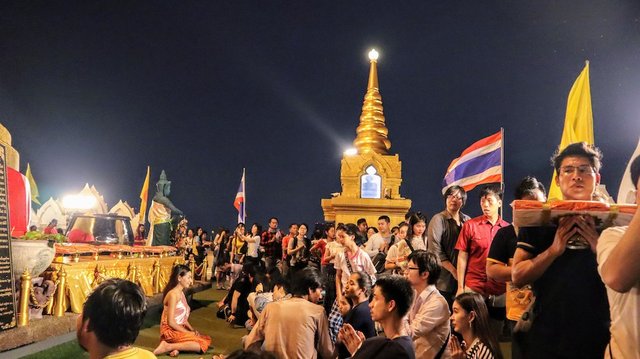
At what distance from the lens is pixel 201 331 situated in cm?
944

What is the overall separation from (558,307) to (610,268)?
0.81 meters

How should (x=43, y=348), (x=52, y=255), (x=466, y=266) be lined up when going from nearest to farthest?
(x=466, y=266)
(x=43, y=348)
(x=52, y=255)

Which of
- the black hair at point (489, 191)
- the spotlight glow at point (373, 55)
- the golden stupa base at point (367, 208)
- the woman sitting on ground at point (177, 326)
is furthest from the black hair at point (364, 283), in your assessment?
the spotlight glow at point (373, 55)

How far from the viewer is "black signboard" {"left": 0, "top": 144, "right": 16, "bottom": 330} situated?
5680 millimetres

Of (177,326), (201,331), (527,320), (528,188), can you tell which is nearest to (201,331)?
(201,331)

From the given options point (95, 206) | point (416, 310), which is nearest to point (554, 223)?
point (416, 310)

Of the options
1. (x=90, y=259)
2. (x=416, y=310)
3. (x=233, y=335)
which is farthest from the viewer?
(x=233, y=335)

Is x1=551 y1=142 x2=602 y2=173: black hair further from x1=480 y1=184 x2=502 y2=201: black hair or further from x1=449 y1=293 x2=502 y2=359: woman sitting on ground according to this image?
x1=480 y1=184 x2=502 y2=201: black hair

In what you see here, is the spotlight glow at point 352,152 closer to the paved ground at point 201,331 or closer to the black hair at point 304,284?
the paved ground at point 201,331

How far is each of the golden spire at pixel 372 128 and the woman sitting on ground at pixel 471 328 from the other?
87.0 feet

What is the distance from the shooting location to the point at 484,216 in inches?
211

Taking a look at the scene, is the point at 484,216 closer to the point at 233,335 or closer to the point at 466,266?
the point at 466,266

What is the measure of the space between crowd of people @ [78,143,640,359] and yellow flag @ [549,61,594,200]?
2.67 metres

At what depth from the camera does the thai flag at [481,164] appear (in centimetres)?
864
